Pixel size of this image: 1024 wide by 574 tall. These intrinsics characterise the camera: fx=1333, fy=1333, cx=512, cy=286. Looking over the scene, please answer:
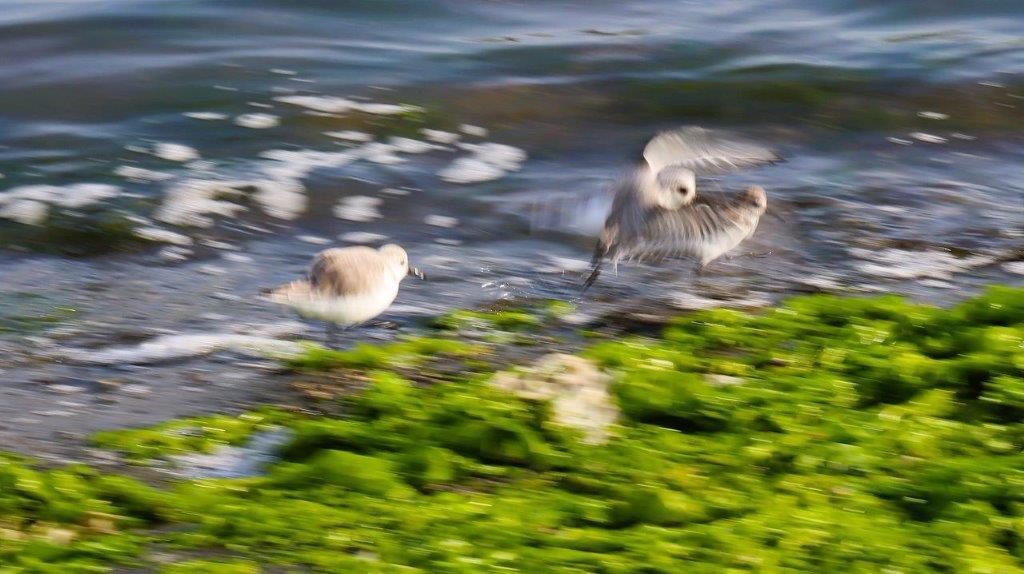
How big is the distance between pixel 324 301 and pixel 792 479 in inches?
92.9

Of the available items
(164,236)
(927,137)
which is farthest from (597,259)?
(927,137)

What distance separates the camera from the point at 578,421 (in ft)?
15.0

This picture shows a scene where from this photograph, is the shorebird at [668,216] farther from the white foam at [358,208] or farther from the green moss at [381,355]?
the white foam at [358,208]

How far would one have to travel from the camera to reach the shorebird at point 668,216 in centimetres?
644

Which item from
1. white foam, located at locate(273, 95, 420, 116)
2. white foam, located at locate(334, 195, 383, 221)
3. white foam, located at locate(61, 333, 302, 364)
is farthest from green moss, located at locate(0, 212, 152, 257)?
white foam, located at locate(273, 95, 420, 116)

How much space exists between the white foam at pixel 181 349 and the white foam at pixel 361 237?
2.33m

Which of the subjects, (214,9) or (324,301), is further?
(214,9)

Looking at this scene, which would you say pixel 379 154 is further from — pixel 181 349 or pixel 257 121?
pixel 181 349

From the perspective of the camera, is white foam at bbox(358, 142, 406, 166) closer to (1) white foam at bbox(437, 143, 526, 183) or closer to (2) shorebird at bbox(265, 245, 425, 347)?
(1) white foam at bbox(437, 143, 526, 183)

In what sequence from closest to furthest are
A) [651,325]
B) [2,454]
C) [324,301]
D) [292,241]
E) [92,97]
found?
[2,454] < [324,301] < [651,325] < [292,241] < [92,97]

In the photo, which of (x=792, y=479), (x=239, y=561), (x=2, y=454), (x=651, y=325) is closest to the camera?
(x=239, y=561)

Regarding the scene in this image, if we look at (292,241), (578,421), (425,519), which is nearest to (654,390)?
(578,421)

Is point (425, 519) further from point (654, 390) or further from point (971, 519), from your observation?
point (971, 519)

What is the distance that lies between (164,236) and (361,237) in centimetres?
123
